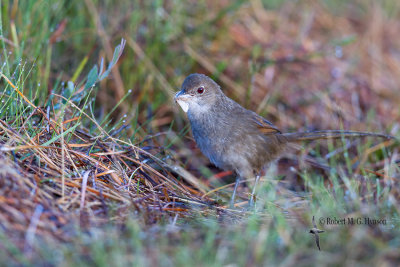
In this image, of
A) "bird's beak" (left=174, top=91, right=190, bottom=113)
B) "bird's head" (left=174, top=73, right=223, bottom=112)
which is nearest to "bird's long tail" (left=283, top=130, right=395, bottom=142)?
"bird's head" (left=174, top=73, right=223, bottom=112)

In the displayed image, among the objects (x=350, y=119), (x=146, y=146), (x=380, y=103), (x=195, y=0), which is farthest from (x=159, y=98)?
(x=380, y=103)

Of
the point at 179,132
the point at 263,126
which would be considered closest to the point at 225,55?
the point at 263,126

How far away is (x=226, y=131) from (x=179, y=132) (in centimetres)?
46

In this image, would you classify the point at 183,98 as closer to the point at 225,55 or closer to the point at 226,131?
the point at 226,131

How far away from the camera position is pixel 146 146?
3.86 m

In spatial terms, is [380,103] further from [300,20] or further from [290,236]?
[290,236]

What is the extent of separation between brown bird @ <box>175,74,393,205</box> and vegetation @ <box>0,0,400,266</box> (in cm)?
22

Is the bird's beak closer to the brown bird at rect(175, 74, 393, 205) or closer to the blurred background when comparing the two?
the brown bird at rect(175, 74, 393, 205)

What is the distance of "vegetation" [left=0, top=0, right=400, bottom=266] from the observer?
7.60 feet

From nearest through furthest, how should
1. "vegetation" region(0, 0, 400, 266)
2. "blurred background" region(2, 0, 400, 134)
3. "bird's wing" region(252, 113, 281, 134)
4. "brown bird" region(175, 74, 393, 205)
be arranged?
"vegetation" region(0, 0, 400, 266), "brown bird" region(175, 74, 393, 205), "bird's wing" region(252, 113, 281, 134), "blurred background" region(2, 0, 400, 134)

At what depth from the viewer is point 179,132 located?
418 centimetres

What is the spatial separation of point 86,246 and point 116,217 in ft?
1.34

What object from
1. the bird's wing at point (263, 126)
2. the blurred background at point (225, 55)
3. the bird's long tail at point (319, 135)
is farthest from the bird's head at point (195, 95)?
the bird's long tail at point (319, 135)

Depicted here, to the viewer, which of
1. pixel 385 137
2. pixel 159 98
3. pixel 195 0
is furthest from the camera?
pixel 195 0
